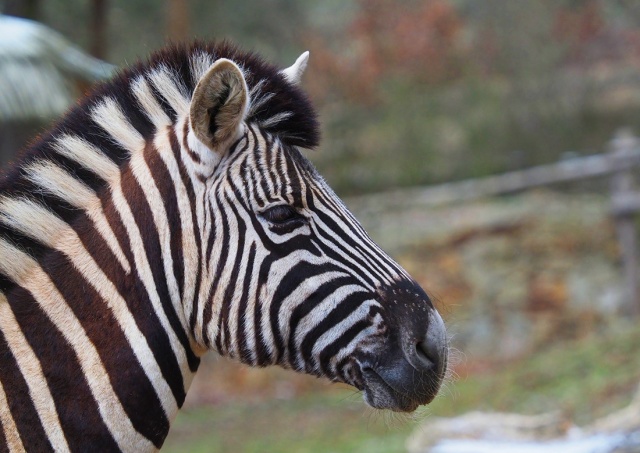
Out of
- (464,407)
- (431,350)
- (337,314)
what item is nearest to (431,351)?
(431,350)

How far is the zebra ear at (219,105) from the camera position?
239 cm

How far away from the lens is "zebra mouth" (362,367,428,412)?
A: 2.43m

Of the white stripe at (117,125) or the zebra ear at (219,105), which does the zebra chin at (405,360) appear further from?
the white stripe at (117,125)

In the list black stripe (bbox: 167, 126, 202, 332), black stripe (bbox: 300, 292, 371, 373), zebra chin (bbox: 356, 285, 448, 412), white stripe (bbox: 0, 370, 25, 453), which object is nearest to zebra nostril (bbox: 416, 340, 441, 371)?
zebra chin (bbox: 356, 285, 448, 412)

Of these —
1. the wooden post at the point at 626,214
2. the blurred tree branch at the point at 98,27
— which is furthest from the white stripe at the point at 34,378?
the wooden post at the point at 626,214

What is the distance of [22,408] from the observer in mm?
2318

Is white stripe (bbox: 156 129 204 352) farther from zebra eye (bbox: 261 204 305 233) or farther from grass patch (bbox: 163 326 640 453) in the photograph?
grass patch (bbox: 163 326 640 453)

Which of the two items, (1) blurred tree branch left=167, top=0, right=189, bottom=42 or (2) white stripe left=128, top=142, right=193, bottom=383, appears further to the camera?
(1) blurred tree branch left=167, top=0, right=189, bottom=42

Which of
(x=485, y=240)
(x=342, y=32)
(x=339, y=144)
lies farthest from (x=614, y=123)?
(x=342, y=32)

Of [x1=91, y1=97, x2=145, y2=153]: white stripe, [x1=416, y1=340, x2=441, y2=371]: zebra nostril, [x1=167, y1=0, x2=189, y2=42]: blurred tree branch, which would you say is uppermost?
[x1=167, y1=0, x2=189, y2=42]: blurred tree branch

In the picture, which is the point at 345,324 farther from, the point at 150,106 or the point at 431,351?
the point at 150,106

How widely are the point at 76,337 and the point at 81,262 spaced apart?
9.3 inches

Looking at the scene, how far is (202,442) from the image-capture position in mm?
10211

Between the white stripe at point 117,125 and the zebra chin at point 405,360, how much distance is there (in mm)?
975
